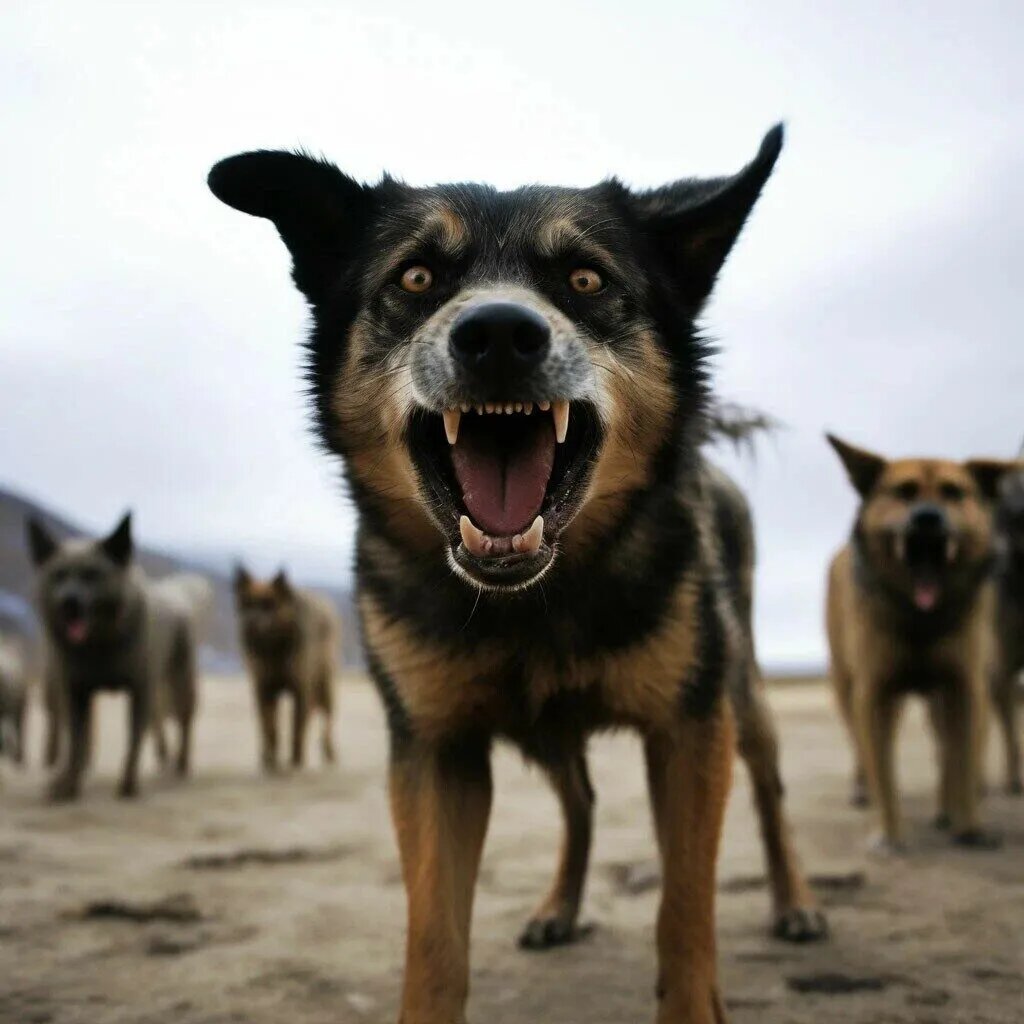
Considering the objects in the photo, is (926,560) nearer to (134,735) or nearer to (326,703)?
(134,735)

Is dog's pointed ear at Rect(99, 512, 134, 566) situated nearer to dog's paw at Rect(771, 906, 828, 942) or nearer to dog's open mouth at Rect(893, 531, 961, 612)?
dog's open mouth at Rect(893, 531, 961, 612)

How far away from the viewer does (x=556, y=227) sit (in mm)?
2936

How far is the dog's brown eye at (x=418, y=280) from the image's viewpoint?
2.90m

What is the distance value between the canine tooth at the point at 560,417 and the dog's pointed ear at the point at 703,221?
2.50 ft

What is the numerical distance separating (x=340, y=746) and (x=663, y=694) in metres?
10.0

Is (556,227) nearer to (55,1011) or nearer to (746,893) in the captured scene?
(55,1011)

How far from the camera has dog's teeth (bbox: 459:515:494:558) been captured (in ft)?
8.29

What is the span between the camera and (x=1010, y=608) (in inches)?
297

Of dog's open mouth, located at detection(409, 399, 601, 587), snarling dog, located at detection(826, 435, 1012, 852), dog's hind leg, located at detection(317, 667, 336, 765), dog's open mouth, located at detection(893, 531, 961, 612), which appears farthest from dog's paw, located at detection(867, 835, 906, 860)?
dog's hind leg, located at detection(317, 667, 336, 765)

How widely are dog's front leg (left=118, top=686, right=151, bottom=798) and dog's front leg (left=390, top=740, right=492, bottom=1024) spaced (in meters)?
5.46

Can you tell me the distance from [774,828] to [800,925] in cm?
37

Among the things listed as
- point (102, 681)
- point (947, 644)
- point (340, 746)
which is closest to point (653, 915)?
point (947, 644)

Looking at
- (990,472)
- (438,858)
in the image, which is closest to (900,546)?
(990,472)

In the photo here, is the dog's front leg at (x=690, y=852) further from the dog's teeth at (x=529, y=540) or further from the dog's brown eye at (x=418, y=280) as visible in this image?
the dog's brown eye at (x=418, y=280)
